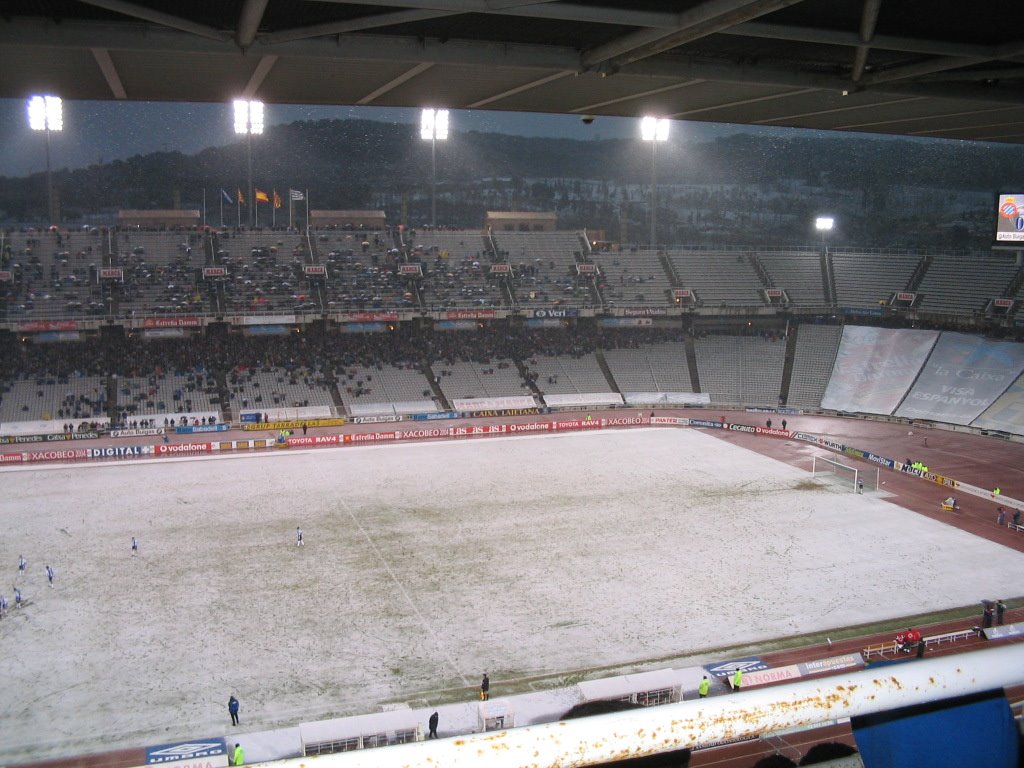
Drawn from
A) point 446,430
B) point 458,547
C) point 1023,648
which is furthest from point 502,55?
point 446,430

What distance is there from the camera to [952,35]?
983cm

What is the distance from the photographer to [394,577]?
26.7 m

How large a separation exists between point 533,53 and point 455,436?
4034cm

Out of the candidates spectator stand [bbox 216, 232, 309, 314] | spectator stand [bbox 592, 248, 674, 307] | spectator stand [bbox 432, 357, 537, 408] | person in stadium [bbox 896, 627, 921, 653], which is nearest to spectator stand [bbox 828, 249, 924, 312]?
spectator stand [bbox 592, 248, 674, 307]

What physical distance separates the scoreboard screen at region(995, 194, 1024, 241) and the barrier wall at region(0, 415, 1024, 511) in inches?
561

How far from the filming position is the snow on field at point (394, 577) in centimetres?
1989

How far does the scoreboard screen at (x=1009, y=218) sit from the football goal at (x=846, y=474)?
602 inches

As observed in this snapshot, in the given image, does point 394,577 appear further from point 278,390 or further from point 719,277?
point 719,277

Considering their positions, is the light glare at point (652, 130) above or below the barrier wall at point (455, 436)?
above

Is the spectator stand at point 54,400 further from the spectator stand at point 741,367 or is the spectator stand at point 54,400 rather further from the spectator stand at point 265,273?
the spectator stand at point 741,367

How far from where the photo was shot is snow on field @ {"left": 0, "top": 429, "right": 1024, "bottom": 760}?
783 inches

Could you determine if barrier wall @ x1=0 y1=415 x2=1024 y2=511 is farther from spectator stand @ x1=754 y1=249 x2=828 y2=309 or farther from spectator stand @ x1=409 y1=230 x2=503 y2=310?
spectator stand @ x1=754 y1=249 x2=828 y2=309

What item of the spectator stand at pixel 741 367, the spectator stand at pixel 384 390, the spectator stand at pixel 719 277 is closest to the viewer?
the spectator stand at pixel 384 390

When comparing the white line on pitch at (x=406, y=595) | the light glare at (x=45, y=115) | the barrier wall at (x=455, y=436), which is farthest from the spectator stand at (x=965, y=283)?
the light glare at (x=45, y=115)
